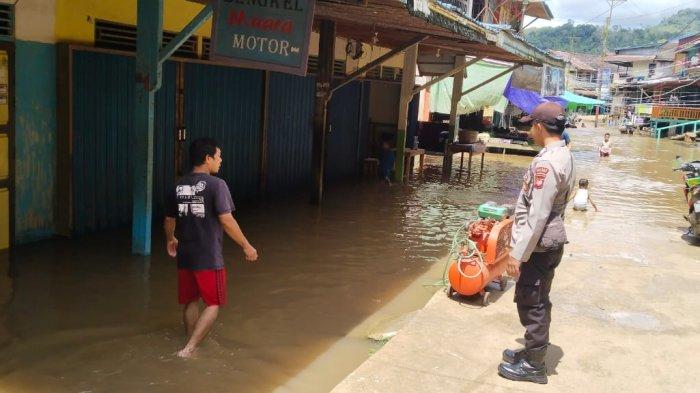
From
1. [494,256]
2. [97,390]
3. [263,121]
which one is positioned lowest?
[97,390]

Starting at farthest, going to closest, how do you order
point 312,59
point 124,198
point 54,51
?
point 312,59
point 124,198
point 54,51

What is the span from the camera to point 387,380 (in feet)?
13.7

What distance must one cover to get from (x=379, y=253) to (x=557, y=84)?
54.7 ft

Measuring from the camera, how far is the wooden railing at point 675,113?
45219 millimetres

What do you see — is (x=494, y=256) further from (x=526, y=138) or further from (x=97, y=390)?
(x=526, y=138)

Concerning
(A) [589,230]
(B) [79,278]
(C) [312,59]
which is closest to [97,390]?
(B) [79,278]

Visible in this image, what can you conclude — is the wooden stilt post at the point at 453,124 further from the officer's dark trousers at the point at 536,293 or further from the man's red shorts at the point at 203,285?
the man's red shorts at the point at 203,285

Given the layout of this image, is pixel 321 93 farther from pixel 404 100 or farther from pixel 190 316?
pixel 190 316

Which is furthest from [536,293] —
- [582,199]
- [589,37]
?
[589,37]

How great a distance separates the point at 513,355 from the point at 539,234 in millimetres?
972

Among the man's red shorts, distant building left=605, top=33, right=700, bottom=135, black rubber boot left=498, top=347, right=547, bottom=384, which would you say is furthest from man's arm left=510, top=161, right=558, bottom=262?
distant building left=605, top=33, right=700, bottom=135

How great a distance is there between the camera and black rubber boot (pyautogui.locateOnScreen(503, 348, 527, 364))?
4383 mm

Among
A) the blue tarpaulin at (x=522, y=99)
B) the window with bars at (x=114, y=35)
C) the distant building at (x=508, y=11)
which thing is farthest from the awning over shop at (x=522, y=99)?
the window with bars at (x=114, y=35)

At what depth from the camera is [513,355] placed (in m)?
4.47
